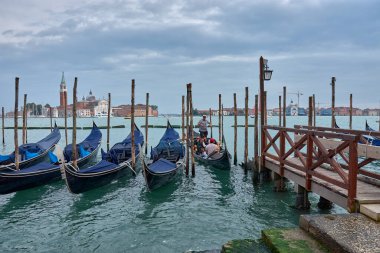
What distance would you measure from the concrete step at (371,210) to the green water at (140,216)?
200 centimetres

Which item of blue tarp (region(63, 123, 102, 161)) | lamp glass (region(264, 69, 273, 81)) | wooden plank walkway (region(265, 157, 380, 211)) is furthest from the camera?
blue tarp (region(63, 123, 102, 161))

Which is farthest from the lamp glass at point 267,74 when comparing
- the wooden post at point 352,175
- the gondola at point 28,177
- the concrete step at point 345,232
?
the gondola at point 28,177

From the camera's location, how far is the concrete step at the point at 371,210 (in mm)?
3524

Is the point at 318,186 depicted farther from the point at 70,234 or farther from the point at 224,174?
the point at 224,174

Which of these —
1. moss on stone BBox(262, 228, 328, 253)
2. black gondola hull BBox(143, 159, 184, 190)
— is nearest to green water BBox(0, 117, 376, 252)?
black gondola hull BBox(143, 159, 184, 190)

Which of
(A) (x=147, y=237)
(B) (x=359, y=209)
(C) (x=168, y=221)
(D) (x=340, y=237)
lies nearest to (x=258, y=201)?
(C) (x=168, y=221)

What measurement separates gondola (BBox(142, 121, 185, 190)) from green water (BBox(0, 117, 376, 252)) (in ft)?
0.92

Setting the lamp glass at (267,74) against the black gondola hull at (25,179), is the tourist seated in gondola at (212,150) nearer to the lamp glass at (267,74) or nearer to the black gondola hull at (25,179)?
the lamp glass at (267,74)

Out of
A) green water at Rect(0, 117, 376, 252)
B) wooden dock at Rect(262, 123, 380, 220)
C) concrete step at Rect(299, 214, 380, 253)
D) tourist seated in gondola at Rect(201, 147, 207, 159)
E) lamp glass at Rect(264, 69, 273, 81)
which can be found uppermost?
lamp glass at Rect(264, 69, 273, 81)

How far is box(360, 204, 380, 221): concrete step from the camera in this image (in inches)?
139

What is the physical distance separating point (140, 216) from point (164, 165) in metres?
2.55

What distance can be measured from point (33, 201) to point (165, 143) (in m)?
5.35

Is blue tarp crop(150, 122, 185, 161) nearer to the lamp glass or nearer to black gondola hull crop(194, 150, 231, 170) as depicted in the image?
black gondola hull crop(194, 150, 231, 170)

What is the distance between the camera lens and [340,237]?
2916 mm
